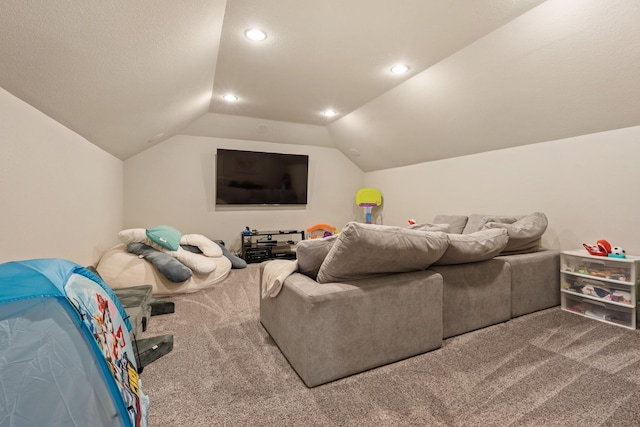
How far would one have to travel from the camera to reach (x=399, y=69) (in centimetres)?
313

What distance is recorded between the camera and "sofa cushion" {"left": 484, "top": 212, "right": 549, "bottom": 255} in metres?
2.52

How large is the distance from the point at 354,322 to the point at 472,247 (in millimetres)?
1052

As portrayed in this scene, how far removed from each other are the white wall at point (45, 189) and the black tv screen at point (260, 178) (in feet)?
6.50

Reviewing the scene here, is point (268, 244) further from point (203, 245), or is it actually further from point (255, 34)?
point (255, 34)

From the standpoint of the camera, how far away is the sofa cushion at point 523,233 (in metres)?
2.52

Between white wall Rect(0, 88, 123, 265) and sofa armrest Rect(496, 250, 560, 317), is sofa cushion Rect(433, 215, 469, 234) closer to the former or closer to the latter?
sofa armrest Rect(496, 250, 560, 317)

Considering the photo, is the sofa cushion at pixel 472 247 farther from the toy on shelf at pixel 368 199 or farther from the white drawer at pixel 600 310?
the toy on shelf at pixel 368 199

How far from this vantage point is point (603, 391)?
4.77ft

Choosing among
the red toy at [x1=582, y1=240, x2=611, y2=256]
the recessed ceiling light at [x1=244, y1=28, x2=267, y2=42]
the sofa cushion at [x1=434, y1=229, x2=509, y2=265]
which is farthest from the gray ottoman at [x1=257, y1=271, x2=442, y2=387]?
the recessed ceiling light at [x1=244, y1=28, x2=267, y2=42]

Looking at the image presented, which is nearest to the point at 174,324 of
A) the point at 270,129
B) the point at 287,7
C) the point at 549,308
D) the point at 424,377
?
the point at 424,377

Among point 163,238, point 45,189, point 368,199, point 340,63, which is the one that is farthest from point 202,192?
point 340,63

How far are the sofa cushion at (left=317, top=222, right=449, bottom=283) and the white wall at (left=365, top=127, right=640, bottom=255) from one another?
216cm

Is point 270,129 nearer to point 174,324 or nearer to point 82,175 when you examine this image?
point 82,175

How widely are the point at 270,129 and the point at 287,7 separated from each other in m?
3.13
